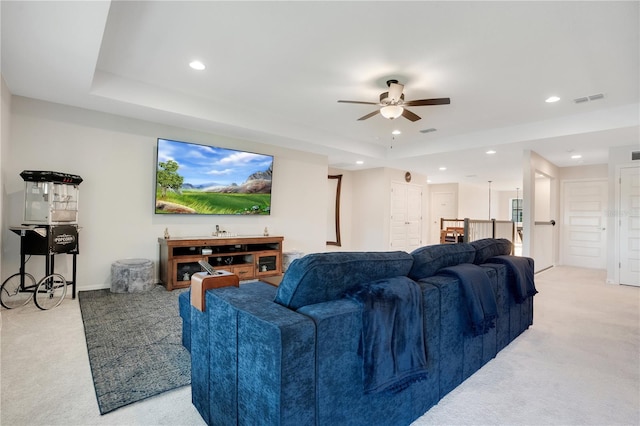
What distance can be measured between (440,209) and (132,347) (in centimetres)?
1065

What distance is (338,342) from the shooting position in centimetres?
124

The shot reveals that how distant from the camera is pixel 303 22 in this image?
249cm

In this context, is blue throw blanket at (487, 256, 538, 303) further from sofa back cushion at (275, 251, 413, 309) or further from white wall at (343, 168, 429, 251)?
white wall at (343, 168, 429, 251)

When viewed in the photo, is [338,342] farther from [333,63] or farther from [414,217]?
[414,217]

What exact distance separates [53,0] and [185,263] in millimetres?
3108

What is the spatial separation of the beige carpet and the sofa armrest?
48cm

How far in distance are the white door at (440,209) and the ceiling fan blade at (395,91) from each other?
811 cm

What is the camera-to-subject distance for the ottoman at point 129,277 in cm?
384

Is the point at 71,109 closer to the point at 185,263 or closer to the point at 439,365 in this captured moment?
the point at 185,263

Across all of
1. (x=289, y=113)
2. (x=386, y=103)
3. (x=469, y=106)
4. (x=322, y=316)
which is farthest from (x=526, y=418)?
(x=289, y=113)

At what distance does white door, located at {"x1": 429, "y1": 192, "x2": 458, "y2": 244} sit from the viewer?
1079cm

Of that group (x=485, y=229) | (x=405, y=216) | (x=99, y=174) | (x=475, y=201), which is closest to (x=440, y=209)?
(x=475, y=201)

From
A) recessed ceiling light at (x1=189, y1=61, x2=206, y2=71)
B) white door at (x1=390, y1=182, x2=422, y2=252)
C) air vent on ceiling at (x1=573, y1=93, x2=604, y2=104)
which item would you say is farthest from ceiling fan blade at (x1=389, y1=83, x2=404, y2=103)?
white door at (x1=390, y1=182, x2=422, y2=252)

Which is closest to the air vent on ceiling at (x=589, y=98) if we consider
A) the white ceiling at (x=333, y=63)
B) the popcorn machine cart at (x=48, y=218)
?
the white ceiling at (x=333, y=63)
